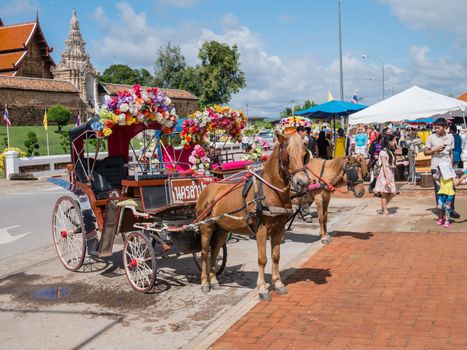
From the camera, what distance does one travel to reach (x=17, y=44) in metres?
64.4

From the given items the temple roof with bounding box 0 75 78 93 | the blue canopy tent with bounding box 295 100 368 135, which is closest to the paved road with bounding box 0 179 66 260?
the blue canopy tent with bounding box 295 100 368 135

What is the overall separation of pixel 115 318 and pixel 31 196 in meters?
14.9

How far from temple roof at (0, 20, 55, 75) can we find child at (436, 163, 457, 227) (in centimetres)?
6033

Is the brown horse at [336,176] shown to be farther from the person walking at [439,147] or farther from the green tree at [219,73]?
the green tree at [219,73]

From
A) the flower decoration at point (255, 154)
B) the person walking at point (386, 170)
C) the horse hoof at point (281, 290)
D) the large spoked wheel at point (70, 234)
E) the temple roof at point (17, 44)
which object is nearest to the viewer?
the horse hoof at point (281, 290)

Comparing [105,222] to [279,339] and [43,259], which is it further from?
[279,339]

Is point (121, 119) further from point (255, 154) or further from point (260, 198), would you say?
point (255, 154)

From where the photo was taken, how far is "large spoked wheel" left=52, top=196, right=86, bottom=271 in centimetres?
890

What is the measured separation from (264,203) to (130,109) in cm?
269

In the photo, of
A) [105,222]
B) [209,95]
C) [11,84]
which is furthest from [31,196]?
[209,95]

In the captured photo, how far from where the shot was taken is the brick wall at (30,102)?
5241 cm

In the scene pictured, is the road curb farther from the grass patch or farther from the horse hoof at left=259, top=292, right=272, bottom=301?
the grass patch

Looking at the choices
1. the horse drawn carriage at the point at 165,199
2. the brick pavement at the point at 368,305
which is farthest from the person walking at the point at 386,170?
the brick pavement at the point at 368,305

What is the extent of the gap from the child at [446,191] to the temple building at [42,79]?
49.1 m
